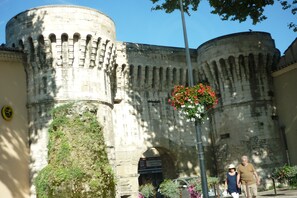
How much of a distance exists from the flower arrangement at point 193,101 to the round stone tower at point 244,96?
1115 cm

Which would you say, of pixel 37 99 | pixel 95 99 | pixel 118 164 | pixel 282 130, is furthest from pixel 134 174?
pixel 282 130

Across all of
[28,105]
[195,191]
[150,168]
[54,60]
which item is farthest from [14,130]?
[150,168]

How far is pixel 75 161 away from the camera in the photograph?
10.1 metres

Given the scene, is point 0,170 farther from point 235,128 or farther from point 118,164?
point 235,128

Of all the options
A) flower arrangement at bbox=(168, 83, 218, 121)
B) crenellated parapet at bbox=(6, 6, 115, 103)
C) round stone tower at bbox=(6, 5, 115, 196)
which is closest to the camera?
flower arrangement at bbox=(168, 83, 218, 121)

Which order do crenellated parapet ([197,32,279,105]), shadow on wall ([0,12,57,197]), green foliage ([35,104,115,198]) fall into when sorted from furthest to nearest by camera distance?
crenellated parapet ([197,32,279,105]) < shadow on wall ([0,12,57,197]) < green foliage ([35,104,115,198])

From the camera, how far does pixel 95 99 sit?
19.4m

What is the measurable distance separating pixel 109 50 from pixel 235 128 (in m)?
9.19

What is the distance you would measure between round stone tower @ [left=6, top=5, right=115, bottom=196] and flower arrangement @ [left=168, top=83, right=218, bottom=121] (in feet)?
24.2

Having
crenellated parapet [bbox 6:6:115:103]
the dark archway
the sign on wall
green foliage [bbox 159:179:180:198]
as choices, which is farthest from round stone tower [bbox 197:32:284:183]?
the sign on wall

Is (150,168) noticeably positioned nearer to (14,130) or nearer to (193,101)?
(14,130)

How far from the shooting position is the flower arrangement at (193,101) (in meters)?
12.5

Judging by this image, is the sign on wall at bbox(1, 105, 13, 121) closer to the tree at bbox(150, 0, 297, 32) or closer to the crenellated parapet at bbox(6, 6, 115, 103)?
the crenellated parapet at bbox(6, 6, 115, 103)

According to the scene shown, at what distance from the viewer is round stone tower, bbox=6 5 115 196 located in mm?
18688
